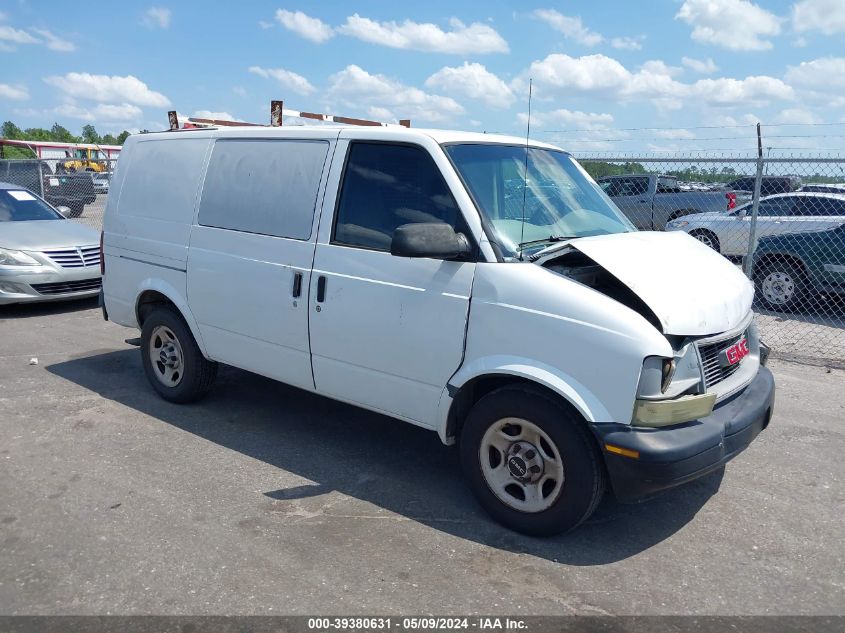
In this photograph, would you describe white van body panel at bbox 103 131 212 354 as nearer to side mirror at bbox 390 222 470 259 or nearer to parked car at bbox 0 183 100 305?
side mirror at bbox 390 222 470 259

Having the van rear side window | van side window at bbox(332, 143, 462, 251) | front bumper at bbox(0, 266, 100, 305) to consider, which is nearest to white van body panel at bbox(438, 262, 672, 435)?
van side window at bbox(332, 143, 462, 251)

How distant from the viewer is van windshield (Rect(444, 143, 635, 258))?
4023mm

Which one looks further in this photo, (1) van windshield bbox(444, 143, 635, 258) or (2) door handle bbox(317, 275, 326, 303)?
(2) door handle bbox(317, 275, 326, 303)

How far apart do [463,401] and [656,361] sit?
1.11 m

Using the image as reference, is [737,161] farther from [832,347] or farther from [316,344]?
[316,344]

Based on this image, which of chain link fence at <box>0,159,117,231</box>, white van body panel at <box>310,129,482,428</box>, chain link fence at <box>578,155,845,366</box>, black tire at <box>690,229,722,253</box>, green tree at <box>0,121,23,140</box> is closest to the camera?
white van body panel at <box>310,129,482,428</box>

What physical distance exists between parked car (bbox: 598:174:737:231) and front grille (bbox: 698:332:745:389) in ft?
35.6

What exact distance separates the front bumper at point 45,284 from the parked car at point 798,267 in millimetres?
9149

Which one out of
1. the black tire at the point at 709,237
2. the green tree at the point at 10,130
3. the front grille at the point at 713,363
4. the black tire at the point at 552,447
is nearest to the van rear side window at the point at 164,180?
the black tire at the point at 552,447

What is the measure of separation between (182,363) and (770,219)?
8980 mm

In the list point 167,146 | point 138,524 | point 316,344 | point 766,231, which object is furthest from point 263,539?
point 766,231

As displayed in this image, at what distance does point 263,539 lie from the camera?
373 cm

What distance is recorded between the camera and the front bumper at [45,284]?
8828 millimetres

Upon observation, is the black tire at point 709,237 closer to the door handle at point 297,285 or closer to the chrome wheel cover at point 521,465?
the door handle at point 297,285
